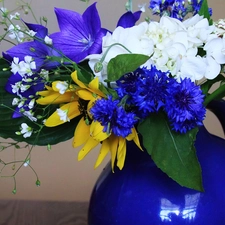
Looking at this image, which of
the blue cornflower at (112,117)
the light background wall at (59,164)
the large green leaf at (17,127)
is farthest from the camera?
the light background wall at (59,164)

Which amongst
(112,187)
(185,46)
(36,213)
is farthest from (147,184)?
(36,213)

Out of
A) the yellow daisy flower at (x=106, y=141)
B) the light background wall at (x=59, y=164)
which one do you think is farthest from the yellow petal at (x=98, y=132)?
the light background wall at (x=59, y=164)

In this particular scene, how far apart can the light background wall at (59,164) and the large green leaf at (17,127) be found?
2.06 feet

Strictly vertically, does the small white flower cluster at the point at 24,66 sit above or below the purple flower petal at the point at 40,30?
below

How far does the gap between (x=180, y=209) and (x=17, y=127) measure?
0.69 ft

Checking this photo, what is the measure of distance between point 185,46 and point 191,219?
183 mm

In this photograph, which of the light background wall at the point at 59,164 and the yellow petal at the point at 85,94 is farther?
the light background wall at the point at 59,164

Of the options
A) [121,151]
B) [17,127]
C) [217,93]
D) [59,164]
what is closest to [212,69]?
[217,93]

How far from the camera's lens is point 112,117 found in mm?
451

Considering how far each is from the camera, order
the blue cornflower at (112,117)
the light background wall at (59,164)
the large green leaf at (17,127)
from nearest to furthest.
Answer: the blue cornflower at (112,117)
the large green leaf at (17,127)
the light background wall at (59,164)

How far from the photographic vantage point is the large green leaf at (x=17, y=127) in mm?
559

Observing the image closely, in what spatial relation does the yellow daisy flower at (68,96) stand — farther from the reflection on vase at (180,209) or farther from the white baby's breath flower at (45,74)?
the reflection on vase at (180,209)

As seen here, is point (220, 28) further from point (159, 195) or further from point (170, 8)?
point (159, 195)

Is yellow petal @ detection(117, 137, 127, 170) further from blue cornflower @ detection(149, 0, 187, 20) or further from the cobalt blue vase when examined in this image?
blue cornflower @ detection(149, 0, 187, 20)
